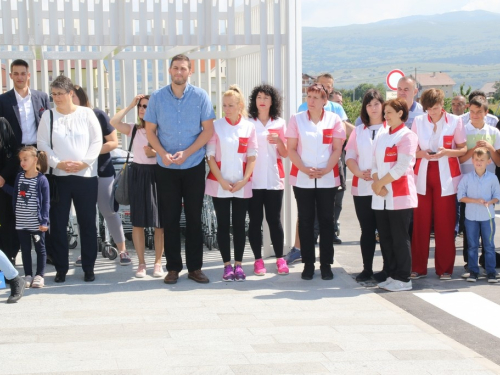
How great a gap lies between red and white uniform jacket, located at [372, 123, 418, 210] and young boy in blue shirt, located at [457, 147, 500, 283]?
731 millimetres

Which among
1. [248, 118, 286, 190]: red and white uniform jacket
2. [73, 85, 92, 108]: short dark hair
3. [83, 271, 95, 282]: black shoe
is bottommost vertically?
[83, 271, 95, 282]: black shoe

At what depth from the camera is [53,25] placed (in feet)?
28.3

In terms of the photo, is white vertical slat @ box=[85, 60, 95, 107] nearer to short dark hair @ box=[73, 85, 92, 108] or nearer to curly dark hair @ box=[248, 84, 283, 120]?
short dark hair @ box=[73, 85, 92, 108]

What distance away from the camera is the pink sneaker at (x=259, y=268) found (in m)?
8.09

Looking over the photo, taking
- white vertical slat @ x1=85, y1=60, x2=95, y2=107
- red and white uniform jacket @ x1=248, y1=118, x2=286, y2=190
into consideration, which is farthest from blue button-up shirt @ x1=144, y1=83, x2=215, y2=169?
white vertical slat @ x1=85, y1=60, x2=95, y2=107

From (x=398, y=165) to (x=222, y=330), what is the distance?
2.43 metres

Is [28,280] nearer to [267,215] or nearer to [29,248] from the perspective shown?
[29,248]

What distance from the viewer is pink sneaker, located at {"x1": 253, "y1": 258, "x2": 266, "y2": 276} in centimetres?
809

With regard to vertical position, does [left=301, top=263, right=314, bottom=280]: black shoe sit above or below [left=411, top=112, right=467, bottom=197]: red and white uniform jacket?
below

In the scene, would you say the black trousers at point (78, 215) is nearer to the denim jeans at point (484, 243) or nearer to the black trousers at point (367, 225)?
the black trousers at point (367, 225)

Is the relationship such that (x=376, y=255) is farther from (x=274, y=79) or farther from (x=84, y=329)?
(x=84, y=329)

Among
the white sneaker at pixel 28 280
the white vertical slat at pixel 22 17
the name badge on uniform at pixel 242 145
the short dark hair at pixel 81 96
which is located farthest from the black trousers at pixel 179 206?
the white vertical slat at pixel 22 17

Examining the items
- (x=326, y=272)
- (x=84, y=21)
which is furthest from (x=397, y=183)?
(x=84, y=21)

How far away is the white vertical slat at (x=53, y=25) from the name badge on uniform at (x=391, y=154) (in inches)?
148
